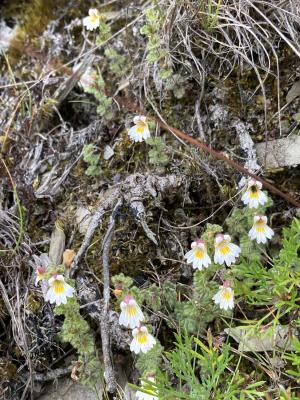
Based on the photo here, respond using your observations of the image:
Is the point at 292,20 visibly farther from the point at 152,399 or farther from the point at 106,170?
the point at 152,399

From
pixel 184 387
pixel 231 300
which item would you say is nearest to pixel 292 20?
Answer: pixel 231 300

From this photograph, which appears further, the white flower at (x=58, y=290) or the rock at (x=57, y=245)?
the rock at (x=57, y=245)

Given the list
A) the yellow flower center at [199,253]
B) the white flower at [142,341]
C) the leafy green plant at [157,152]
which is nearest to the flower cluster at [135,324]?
the white flower at [142,341]

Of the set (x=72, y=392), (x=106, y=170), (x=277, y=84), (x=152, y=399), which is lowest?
(x=72, y=392)

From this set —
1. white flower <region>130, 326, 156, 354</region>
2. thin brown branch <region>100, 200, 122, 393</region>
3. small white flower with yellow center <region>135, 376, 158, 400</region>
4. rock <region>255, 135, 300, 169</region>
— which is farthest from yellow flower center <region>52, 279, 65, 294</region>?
rock <region>255, 135, 300, 169</region>

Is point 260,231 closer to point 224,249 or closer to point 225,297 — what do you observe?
point 224,249

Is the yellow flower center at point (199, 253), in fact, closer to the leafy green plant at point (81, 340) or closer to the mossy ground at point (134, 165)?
the mossy ground at point (134, 165)

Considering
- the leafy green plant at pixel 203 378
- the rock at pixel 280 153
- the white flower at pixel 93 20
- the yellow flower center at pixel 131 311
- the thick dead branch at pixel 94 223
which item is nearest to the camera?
the leafy green plant at pixel 203 378
